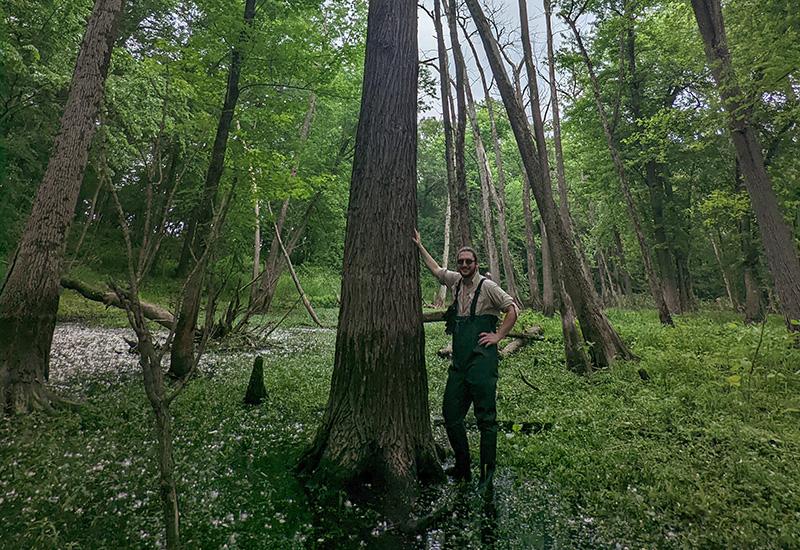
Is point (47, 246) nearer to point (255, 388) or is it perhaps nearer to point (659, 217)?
point (255, 388)

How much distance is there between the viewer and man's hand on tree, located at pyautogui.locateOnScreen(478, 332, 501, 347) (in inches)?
138

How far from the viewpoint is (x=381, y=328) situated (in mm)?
3426

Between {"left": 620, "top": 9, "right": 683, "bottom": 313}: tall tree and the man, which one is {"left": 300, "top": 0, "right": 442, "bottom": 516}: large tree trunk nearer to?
the man

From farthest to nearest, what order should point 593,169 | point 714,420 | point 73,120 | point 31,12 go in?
point 593,169
point 31,12
point 73,120
point 714,420

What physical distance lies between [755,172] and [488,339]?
7.64 m

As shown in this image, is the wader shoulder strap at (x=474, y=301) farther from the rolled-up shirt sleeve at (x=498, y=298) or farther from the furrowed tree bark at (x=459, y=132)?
the furrowed tree bark at (x=459, y=132)

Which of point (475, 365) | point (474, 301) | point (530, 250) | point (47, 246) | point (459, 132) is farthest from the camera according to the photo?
point (530, 250)

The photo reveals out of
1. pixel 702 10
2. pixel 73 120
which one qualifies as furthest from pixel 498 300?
pixel 702 10

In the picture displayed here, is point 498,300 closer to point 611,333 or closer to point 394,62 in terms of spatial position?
point 394,62

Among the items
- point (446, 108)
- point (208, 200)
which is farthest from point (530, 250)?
point (208, 200)

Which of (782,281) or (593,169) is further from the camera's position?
(593,169)

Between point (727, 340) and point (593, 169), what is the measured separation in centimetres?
1264

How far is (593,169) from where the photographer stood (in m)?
19.1

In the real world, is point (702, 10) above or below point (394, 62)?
above
